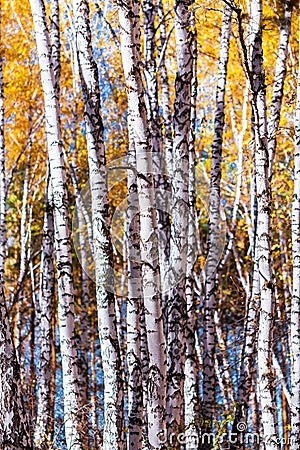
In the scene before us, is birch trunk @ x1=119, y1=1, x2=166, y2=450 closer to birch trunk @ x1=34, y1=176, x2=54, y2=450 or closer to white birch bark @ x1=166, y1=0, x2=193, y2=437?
white birch bark @ x1=166, y1=0, x2=193, y2=437

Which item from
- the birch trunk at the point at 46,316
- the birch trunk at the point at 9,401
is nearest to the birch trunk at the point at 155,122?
the birch trunk at the point at 46,316

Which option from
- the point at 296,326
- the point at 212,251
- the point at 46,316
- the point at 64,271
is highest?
the point at 212,251

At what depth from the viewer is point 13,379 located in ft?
9.96

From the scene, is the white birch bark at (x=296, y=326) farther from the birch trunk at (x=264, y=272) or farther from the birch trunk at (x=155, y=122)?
the birch trunk at (x=155, y=122)

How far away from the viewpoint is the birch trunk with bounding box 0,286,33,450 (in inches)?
118

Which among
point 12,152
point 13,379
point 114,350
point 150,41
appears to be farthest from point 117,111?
Answer: point 13,379

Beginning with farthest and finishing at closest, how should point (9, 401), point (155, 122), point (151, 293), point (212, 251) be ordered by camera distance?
point (212, 251)
point (155, 122)
point (151, 293)
point (9, 401)

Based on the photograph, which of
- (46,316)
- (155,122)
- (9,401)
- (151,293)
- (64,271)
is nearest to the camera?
(9,401)

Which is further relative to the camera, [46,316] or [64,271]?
[46,316]

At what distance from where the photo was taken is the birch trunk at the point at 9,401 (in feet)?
9.83

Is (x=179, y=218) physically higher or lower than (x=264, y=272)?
higher

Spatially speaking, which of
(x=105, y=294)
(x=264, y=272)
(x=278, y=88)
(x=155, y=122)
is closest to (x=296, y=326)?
(x=264, y=272)

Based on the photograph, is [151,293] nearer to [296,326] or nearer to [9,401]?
[9,401]

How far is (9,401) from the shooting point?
9.87 ft
